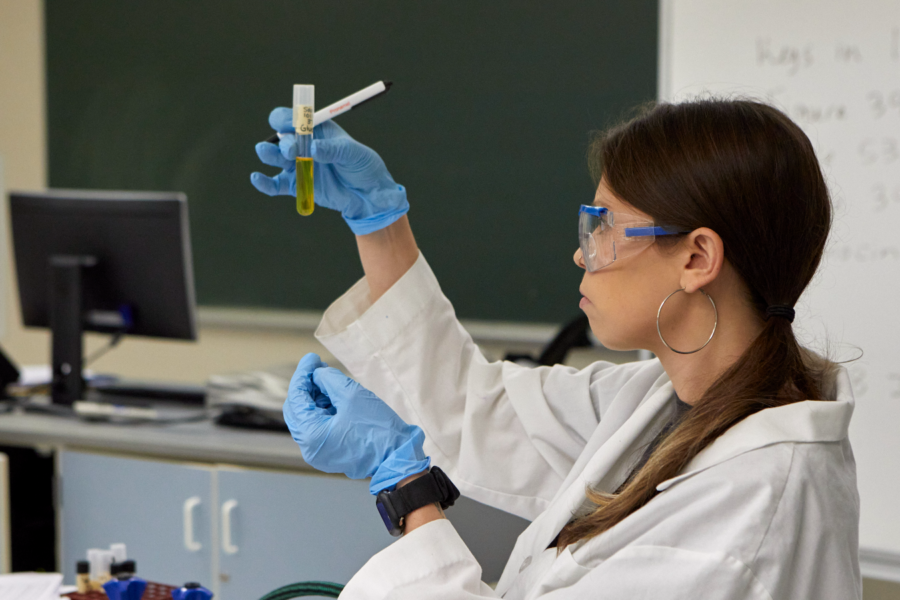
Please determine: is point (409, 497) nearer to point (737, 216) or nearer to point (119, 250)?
point (737, 216)

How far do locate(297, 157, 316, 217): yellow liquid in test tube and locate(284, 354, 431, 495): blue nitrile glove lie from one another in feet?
0.76

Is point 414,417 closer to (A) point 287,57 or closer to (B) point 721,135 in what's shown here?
(B) point 721,135

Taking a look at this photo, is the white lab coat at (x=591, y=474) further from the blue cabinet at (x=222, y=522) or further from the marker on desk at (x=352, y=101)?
the blue cabinet at (x=222, y=522)

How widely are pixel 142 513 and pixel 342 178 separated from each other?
3.63 feet

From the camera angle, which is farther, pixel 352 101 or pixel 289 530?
pixel 289 530

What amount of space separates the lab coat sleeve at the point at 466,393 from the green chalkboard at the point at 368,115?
1.33 m

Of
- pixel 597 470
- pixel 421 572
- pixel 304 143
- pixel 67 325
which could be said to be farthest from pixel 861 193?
pixel 67 325

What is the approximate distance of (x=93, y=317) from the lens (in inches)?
91.9

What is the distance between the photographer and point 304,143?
1.16 metres

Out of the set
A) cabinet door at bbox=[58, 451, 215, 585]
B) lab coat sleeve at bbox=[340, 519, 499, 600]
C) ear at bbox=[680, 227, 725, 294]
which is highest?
ear at bbox=[680, 227, 725, 294]

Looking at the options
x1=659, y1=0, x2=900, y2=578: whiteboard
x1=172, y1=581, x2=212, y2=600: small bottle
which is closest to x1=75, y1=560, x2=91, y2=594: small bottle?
x1=172, y1=581, x2=212, y2=600: small bottle

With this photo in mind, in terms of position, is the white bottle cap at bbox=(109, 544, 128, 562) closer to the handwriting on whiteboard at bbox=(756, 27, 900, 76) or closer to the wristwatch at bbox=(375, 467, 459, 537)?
the wristwatch at bbox=(375, 467, 459, 537)

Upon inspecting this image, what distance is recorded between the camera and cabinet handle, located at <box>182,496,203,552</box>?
1.87 m

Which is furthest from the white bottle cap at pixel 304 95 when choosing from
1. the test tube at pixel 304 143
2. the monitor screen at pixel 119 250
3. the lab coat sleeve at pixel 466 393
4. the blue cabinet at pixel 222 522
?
the monitor screen at pixel 119 250
